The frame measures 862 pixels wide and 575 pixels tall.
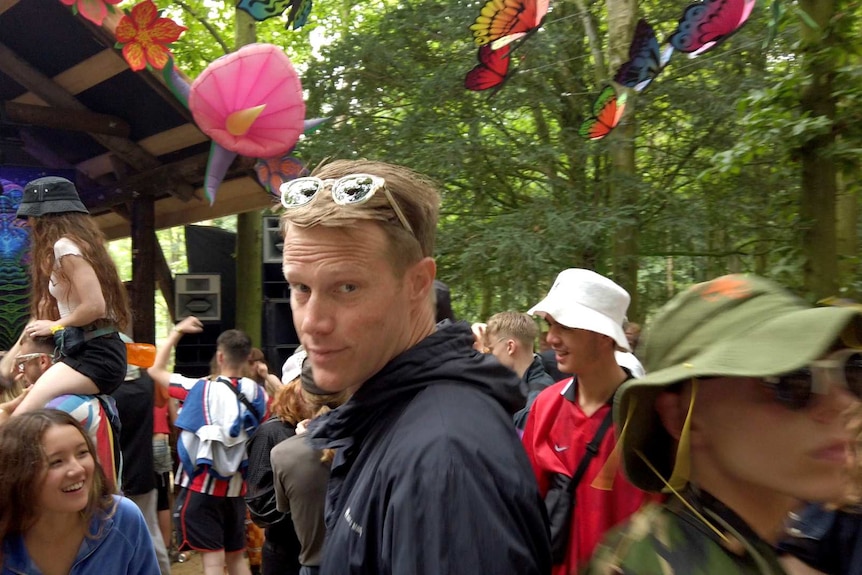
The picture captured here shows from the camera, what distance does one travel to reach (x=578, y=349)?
3115 mm

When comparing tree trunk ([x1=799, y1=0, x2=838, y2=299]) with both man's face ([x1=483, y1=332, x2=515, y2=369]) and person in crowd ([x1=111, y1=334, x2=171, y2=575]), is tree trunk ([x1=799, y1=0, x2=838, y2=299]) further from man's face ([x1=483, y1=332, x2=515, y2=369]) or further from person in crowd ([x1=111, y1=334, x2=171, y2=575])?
person in crowd ([x1=111, y1=334, x2=171, y2=575])

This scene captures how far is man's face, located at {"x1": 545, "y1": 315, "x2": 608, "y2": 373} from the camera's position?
309 cm

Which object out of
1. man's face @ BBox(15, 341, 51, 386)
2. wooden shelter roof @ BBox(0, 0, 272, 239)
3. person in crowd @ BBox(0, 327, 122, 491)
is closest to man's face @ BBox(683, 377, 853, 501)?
person in crowd @ BBox(0, 327, 122, 491)

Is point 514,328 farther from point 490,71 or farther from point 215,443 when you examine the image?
point 490,71

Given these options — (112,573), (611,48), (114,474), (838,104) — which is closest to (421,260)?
(112,573)

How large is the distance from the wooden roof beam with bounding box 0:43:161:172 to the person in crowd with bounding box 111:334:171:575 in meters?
4.49

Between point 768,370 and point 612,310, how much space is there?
6.80 feet

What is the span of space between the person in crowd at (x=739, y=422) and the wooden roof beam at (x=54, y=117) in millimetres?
8548

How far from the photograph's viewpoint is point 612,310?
3236 mm

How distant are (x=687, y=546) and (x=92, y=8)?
21.7 ft

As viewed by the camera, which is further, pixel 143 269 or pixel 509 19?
pixel 143 269

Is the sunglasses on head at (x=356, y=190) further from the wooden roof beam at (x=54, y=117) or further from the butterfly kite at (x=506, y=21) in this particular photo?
the wooden roof beam at (x=54, y=117)

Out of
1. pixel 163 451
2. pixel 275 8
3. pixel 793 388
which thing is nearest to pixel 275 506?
pixel 793 388

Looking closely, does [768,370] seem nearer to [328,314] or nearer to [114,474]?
[328,314]
